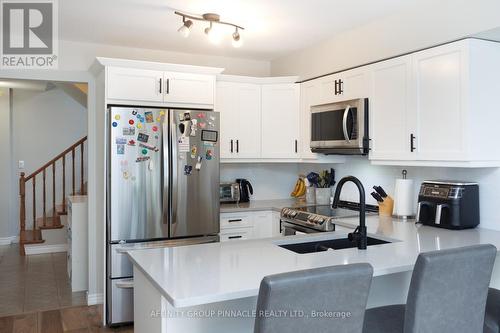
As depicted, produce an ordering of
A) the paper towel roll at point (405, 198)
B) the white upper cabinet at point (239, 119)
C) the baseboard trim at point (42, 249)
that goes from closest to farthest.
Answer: the paper towel roll at point (405, 198)
the white upper cabinet at point (239, 119)
the baseboard trim at point (42, 249)

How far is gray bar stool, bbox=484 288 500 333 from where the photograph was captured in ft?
6.60

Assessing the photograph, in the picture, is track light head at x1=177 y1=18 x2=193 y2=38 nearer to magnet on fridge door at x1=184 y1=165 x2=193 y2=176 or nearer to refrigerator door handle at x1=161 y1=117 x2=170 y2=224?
refrigerator door handle at x1=161 y1=117 x2=170 y2=224

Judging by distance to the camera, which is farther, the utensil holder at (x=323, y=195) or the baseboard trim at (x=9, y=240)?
the baseboard trim at (x=9, y=240)

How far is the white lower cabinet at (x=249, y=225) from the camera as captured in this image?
158 inches

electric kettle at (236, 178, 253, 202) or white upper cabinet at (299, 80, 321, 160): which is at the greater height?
white upper cabinet at (299, 80, 321, 160)

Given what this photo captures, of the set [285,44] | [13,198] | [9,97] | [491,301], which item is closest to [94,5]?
[285,44]

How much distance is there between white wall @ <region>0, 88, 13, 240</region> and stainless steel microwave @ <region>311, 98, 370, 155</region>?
4.85 meters

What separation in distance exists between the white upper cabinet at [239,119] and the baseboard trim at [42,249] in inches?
135

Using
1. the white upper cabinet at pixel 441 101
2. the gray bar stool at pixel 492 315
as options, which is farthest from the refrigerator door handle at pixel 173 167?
the gray bar stool at pixel 492 315

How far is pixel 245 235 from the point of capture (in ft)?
13.5

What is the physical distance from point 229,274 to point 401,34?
7.45 ft

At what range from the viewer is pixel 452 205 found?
282cm

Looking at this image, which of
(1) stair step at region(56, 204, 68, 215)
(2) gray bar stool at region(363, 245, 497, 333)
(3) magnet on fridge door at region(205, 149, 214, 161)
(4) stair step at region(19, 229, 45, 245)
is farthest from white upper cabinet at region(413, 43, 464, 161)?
(4) stair step at region(19, 229, 45, 245)
